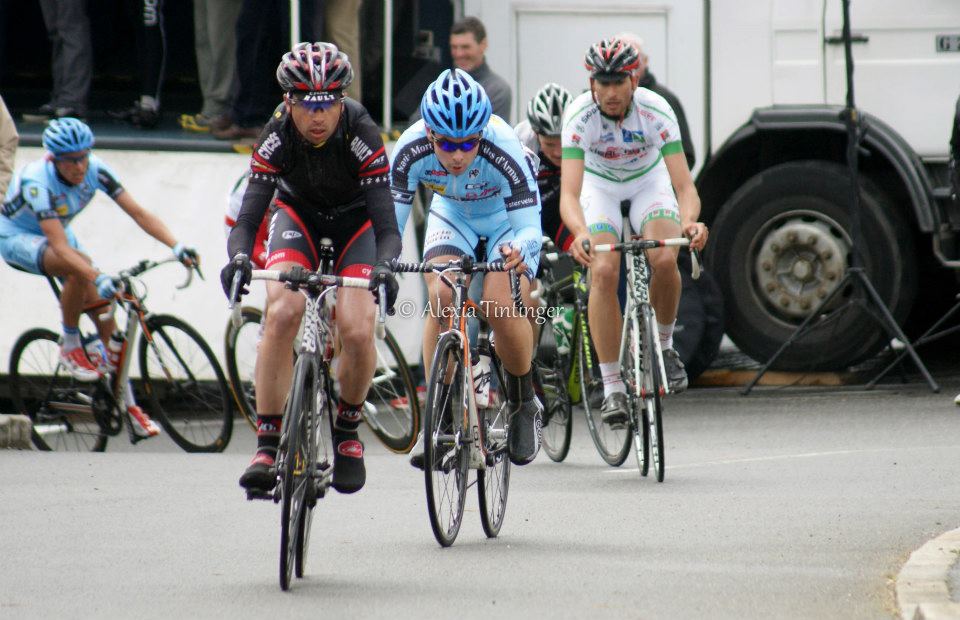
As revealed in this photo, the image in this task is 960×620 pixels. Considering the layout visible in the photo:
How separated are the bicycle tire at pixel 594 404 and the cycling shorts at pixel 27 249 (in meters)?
3.44

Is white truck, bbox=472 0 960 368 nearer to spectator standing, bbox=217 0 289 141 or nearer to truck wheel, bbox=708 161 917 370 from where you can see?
truck wheel, bbox=708 161 917 370

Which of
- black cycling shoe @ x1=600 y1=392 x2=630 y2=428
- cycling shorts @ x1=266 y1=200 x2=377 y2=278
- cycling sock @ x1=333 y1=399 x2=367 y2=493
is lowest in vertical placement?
black cycling shoe @ x1=600 y1=392 x2=630 y2=428

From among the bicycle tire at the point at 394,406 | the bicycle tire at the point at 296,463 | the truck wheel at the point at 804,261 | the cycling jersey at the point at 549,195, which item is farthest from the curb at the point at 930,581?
the truck wheel at the point at 804,261

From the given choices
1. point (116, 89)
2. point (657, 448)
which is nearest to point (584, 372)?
point (657, 448)

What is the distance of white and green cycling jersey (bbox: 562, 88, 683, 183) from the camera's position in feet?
30.2

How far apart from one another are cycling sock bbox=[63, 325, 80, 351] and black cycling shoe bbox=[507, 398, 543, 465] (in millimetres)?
4397

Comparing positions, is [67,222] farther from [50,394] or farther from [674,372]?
[674,372]

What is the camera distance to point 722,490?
28.3 ft

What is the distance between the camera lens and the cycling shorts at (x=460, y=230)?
8141 mm

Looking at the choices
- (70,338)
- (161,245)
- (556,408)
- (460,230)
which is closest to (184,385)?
(70,338)

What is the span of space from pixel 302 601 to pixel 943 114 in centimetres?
727

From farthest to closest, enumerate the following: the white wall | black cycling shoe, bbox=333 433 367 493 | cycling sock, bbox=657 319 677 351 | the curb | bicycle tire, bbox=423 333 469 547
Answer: the white wall → cycling sock, bbox=657 319 677 351 → black cycling shoe, bbox=333 433 367 493 → bicycle tire, bbox=423 333 469 547 → the curb

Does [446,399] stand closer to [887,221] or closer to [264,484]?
[264,484]

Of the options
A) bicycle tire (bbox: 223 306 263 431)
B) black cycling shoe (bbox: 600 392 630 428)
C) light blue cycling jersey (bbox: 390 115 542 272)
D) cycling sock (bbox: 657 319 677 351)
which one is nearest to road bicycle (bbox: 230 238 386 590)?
light blue cycling jersey (bbox: 390 115 542 272)
